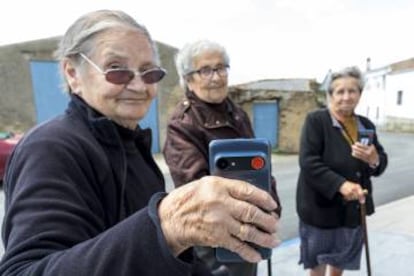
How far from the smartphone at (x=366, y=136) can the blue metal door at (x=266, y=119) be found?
422 inches

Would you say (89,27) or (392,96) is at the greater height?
(89,27)

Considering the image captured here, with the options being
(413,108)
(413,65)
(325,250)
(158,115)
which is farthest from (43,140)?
(413,65)

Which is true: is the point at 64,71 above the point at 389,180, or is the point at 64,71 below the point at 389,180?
above

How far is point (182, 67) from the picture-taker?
2066 mm

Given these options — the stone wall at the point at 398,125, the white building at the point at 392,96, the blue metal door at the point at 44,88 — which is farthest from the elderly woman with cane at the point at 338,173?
the stone wall at the point at 398,125

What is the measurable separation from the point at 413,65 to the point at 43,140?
3491cm

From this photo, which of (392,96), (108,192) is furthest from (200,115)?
(392,96)

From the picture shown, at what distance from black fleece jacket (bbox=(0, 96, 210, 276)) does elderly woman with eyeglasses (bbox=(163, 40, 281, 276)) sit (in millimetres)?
776

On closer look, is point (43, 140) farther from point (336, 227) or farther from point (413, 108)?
point (413, 108)

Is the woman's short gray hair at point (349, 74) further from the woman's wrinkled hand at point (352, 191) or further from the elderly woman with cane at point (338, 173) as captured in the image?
the woman's wrinkled hand at point (352, 191)

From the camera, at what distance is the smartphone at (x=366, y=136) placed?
8.12 ft

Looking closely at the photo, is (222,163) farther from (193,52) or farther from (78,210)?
(193,52)

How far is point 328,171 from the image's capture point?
250 cm

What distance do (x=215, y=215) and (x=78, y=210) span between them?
1.01 ft
